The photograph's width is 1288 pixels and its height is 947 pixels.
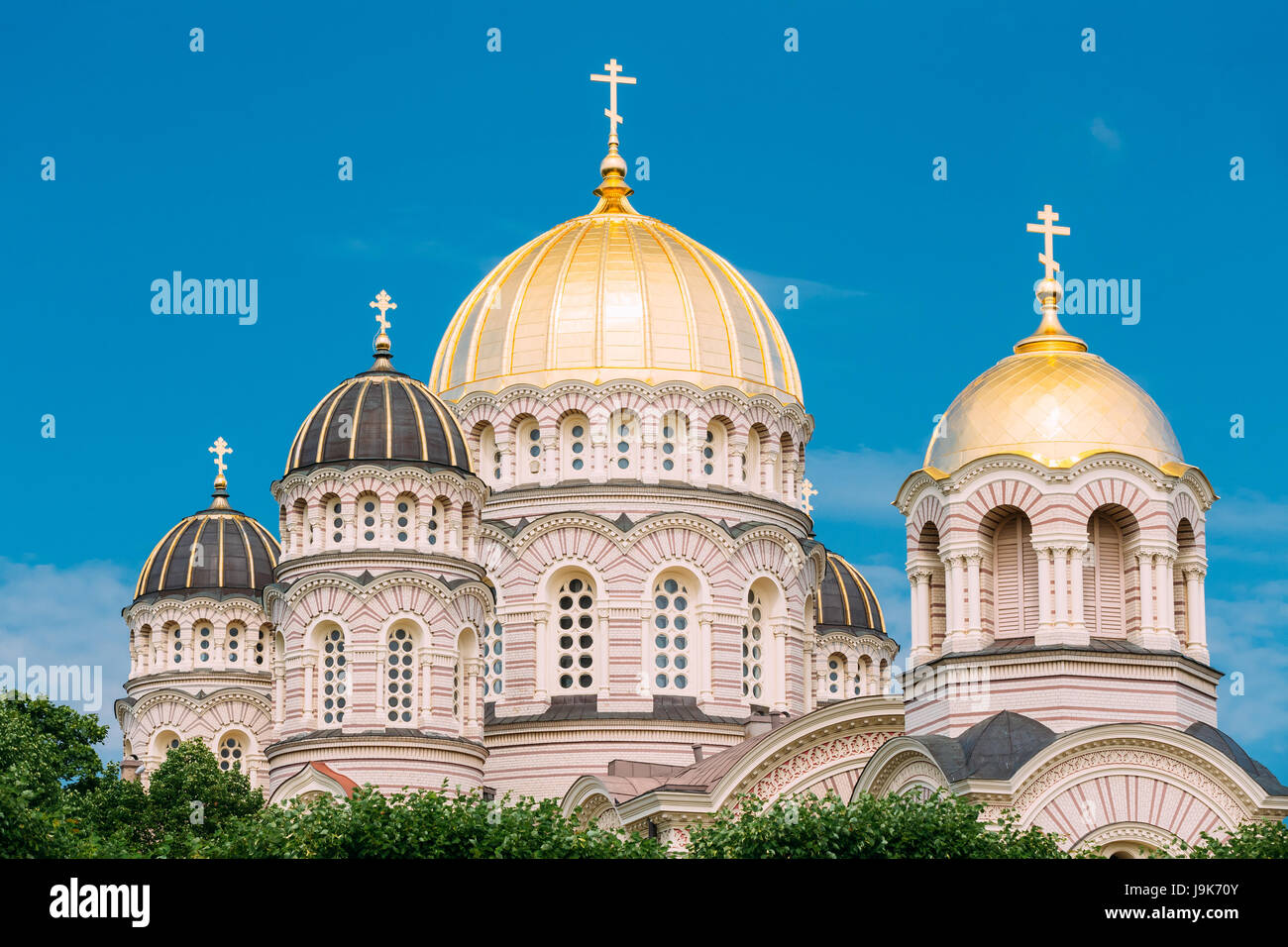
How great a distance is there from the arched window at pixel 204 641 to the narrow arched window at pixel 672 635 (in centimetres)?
1602

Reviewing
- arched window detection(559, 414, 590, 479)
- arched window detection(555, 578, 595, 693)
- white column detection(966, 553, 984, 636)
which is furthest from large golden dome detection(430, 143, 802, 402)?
white column detection(966, 553, 984, 636)

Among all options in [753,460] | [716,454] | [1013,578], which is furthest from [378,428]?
[1013,578]

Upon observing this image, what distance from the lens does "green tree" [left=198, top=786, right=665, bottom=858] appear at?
33.8 meters

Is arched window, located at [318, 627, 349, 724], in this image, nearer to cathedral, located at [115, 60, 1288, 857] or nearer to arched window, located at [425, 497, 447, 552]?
cathedral, located at [115, 60, 1288, 857]

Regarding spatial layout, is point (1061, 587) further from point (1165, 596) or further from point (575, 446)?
point (575, 446)

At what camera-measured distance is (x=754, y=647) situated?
56250mm

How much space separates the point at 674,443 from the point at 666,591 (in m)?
3.53

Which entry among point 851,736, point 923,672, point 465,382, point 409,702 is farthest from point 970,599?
point 465,382

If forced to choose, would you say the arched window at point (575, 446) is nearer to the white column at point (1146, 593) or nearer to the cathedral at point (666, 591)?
the cathedral at point (666, 591)

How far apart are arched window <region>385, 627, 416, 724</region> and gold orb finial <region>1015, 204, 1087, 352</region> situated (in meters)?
14.0
